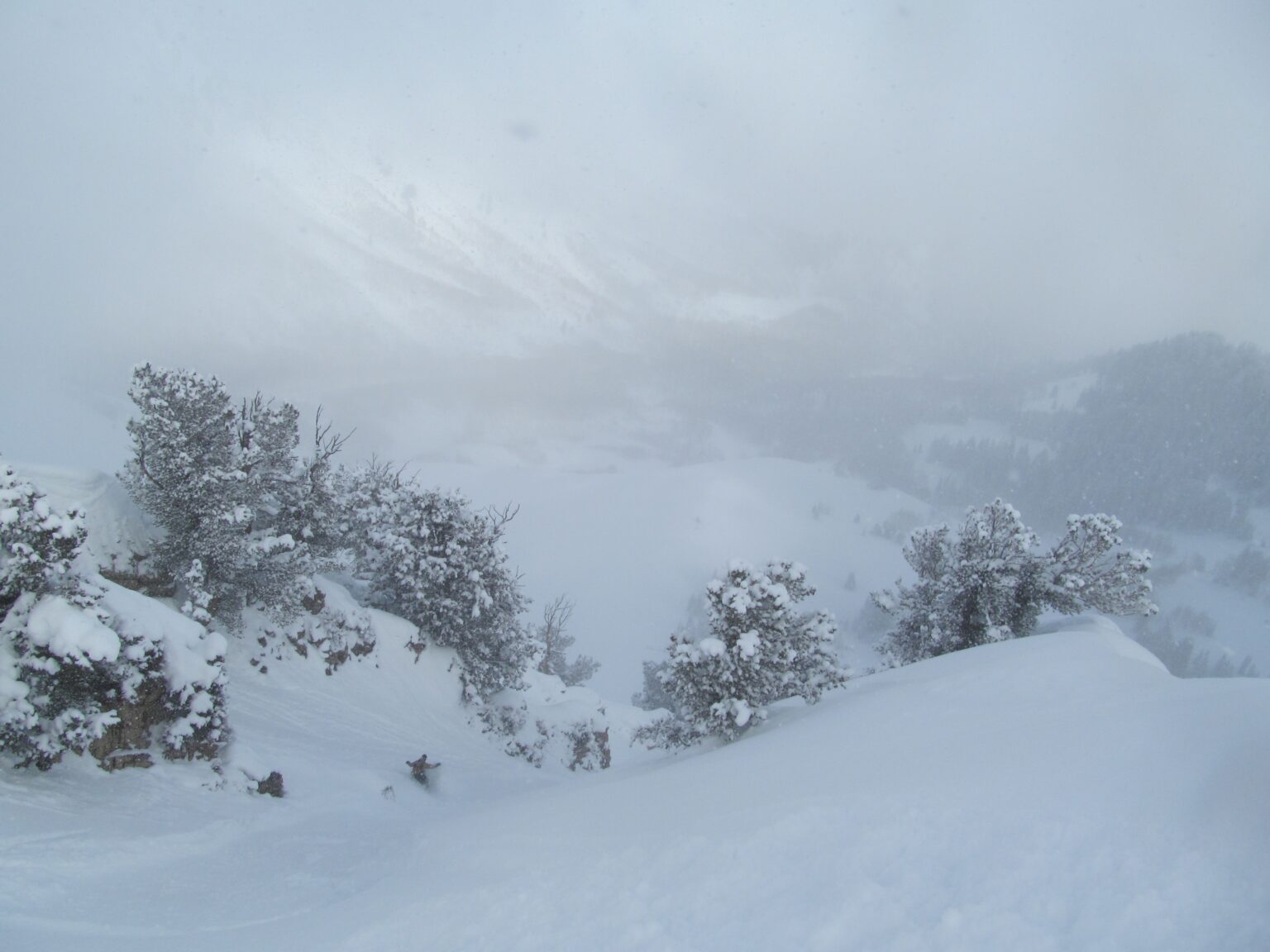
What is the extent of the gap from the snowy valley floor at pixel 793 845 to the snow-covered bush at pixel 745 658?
134cm

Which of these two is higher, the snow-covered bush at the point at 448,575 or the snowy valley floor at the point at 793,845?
the snow-covered bush at the point at 448,575

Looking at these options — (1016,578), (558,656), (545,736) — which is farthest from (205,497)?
(558,656)

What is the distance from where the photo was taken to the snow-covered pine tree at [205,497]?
53.7 feet

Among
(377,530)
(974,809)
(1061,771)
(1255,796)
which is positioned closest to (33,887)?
(974,809)

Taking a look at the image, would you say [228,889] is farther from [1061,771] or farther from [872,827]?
[1061,771]

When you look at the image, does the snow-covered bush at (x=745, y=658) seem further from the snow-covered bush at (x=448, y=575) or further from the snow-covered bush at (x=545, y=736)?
the snow-covered bush at (x=545, y=736)

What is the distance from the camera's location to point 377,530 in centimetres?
2425

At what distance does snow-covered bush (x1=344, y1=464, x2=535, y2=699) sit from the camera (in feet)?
78.1

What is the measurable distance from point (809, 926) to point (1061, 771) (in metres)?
3.39

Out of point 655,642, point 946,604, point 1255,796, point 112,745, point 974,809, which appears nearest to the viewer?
point 1255,796

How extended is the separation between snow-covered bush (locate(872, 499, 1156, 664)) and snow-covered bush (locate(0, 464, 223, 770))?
78.0 feet

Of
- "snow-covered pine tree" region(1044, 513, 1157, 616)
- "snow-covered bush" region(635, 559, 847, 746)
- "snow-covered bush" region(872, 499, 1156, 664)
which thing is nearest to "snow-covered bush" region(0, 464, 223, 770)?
"snow-covered bush" region(635, 559, 847, 746)

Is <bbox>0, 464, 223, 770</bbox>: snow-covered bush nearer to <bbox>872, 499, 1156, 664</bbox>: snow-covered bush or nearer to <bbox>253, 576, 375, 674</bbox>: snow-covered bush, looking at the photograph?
<bbox>253, 576, 375, 674</bbox>: snow-covered bush

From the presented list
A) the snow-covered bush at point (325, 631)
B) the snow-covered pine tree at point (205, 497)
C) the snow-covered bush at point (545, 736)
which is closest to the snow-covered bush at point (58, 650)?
the snow-covered pine tree at point (205, 497)
